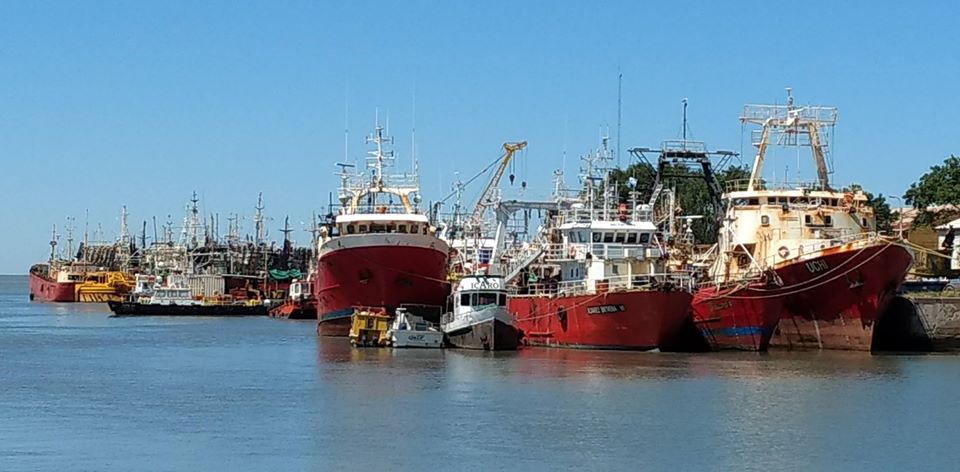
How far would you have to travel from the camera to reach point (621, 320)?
5816 cm

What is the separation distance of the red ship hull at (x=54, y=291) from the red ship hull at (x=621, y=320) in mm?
123919

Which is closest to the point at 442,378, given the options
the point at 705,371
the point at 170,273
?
the point at 705,371

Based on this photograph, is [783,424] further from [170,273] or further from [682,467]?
[170,273]

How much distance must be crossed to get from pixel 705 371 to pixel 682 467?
1936cm

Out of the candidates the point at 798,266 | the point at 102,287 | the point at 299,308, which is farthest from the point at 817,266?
the point at 102,287

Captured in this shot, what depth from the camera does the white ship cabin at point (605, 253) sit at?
60.4 m

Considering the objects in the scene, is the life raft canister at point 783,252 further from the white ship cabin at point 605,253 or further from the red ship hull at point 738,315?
the white ship cabin at point 605,253

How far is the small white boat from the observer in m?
63.1

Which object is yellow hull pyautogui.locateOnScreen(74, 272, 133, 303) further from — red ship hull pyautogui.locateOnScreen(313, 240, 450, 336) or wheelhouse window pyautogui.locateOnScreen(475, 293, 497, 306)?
wheelhouse window pyautogui.locateOnScreen(475, 293, 497, 306)

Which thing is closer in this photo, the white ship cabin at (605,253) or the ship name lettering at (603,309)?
the ship name lettering at (603,309)

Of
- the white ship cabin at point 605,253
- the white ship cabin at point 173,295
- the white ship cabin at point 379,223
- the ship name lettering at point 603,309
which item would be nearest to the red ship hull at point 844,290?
the white ship cabin at point 605,253

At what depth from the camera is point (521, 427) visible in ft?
127

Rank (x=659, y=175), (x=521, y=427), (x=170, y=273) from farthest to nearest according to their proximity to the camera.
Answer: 1. (x=170, y=273)
2. (x=659, y=175)
3. (x=521, y=427)

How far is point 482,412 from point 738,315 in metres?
20.5
